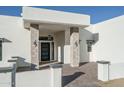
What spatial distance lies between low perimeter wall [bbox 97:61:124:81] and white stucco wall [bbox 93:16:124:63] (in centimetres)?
310

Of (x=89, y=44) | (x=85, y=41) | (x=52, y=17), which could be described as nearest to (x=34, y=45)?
(x=52, y=17)

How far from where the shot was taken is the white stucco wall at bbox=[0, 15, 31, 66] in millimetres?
12383

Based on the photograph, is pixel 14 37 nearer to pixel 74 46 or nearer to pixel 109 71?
pixel 74 46

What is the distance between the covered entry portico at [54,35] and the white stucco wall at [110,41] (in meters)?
2.75

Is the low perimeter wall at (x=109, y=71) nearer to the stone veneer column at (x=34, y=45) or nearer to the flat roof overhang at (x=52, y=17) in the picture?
the flat roof overhang at (x=52, y=17)

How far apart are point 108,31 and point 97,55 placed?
3.33 m

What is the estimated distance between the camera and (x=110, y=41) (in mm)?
13859

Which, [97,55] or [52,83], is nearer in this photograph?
[52,83]

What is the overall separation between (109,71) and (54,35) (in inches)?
402

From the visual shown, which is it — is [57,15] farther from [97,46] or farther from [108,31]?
→ [97,46]

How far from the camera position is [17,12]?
1297 centimetres

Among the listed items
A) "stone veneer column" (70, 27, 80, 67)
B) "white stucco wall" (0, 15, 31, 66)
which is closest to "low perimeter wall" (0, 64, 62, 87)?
"stone veneer column" (70, 27, 80, 67)

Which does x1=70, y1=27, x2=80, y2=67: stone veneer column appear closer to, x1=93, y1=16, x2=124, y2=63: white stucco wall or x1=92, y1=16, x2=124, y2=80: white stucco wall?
x1=92, y1=16, x2=124, y2=80: white stucco wall
